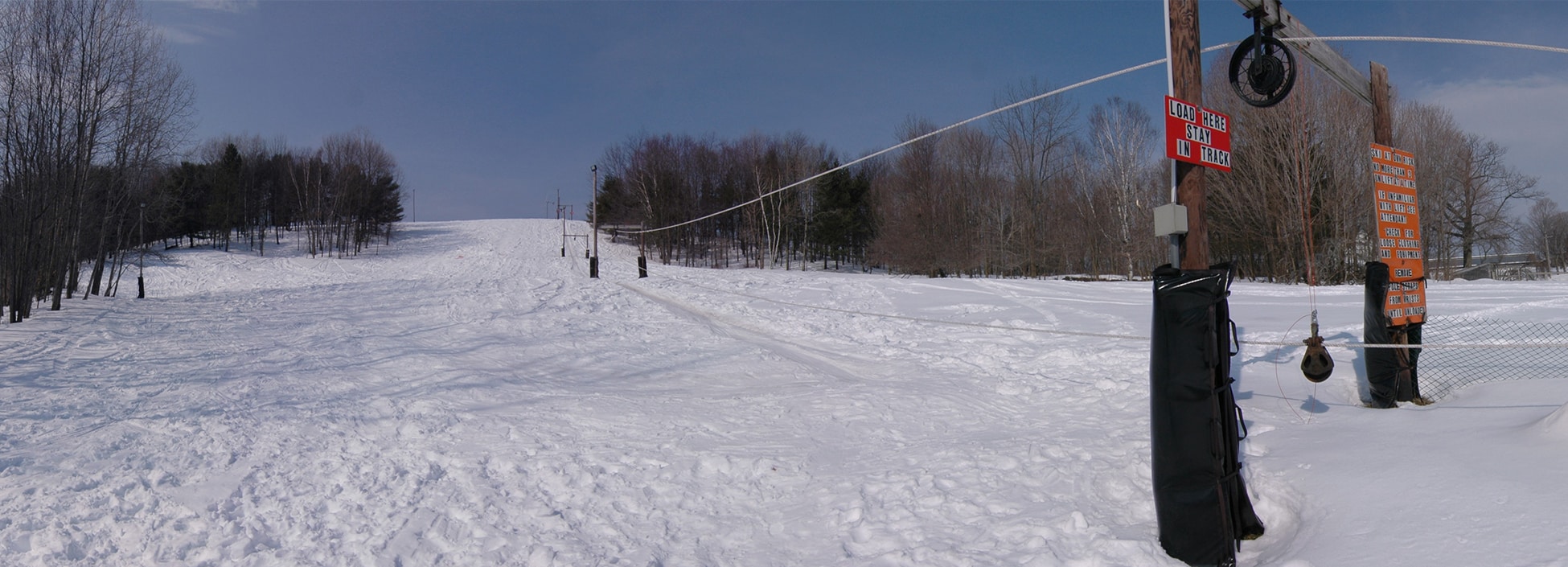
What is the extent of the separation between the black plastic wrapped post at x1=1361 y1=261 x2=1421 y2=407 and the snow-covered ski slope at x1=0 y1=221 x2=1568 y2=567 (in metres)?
0.34

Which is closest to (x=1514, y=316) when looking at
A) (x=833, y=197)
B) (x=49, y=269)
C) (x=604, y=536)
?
(x=604, y=536)

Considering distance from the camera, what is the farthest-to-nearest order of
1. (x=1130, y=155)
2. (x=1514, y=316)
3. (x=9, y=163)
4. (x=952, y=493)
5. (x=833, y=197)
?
(x=833, y=197), (x=1130, y=155), (x=9, y=163), (x=1514, y=316), (x=952, y=493)

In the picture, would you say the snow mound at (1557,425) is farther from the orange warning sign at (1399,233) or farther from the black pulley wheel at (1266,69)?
the orange warning sign at (1399,233)

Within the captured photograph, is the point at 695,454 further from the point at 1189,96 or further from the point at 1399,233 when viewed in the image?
the point at 1399,233

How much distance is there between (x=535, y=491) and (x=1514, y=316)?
14542 mm

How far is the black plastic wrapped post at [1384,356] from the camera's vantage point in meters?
6.45

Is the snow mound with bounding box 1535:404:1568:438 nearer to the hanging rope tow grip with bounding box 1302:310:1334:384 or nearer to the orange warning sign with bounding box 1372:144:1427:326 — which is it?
the hanging rope tow grip with bounding box 1302:310:1334:384

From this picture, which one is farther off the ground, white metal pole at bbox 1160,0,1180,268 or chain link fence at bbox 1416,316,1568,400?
white metal pole at bbox 1160,0,1180,268

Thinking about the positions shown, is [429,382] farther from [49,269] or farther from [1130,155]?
[1130,155]

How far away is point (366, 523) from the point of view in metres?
4.20

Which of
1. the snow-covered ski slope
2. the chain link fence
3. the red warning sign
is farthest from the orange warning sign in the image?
the red warning sign

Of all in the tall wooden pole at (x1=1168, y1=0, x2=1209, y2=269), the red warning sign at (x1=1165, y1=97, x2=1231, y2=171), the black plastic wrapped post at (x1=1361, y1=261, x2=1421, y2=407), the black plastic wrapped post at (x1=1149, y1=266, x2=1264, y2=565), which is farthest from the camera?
the black plastic wrapped post at (x1=1361, y1=261, x2=1421, y2=407)

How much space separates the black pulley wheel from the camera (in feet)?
18.6

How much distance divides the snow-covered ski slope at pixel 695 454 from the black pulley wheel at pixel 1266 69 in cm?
257
